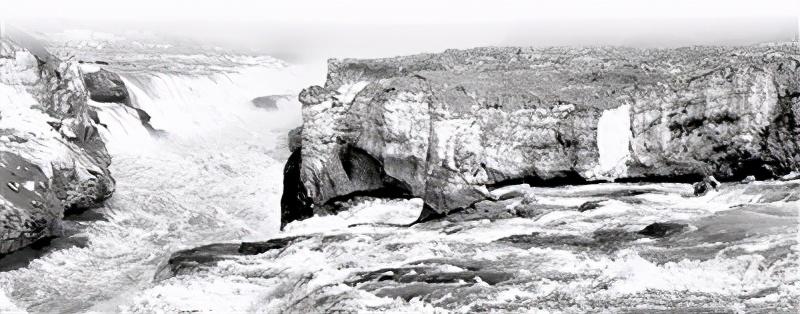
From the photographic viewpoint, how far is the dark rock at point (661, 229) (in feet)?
31.1

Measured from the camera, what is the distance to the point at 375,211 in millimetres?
13406

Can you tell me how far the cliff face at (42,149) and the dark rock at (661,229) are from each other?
11385mm

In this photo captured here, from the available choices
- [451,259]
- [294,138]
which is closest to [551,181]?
[451,259]

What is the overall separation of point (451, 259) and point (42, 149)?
10643 mm

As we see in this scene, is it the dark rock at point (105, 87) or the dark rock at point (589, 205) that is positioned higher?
the dark rock at point (105, 87)

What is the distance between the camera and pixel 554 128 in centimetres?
1317

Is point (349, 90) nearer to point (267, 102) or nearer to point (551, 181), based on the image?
point (551, 181)

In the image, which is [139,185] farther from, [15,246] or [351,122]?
[351,122]

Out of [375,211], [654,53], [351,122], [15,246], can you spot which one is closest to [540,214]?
[375,211]

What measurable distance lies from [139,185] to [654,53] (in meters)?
13.6

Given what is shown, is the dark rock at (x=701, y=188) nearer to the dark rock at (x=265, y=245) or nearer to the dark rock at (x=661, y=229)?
the dark rock at (x=661, y=229)

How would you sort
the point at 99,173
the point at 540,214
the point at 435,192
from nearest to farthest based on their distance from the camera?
1. the point at 540,214
2. the point at 435,192
3. the point at 99,173

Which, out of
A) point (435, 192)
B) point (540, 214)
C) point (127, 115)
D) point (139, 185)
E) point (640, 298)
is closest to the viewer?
point (640, 298)

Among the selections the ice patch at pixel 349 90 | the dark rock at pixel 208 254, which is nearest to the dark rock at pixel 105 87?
the ice patch at pixel 349 90
